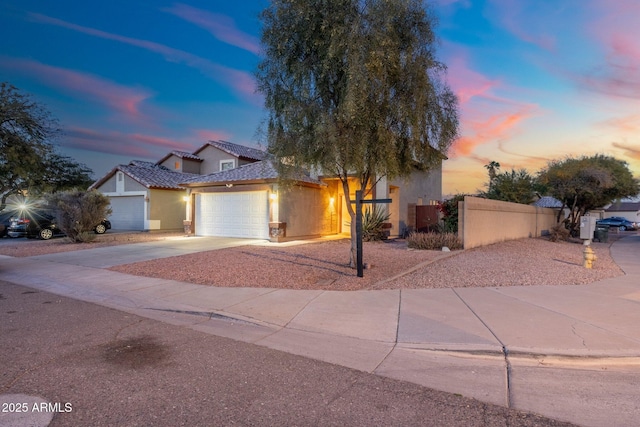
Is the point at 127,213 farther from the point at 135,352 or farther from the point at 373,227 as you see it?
the point at 135,352

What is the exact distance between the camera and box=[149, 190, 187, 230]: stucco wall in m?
26.2

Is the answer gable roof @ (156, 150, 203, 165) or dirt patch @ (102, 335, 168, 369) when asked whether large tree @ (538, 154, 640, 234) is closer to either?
gable roof @ (156, 150, 203, 165)

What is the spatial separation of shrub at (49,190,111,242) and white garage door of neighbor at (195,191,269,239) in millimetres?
5375

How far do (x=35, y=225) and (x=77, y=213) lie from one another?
17.2 ft

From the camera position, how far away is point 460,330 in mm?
5883

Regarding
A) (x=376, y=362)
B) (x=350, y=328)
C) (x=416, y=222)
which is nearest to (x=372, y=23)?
(x=350, y=328)

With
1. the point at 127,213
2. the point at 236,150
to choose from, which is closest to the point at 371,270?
the point at 236,150

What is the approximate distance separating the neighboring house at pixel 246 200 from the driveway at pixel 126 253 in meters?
2.37

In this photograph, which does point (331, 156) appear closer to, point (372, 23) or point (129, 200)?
point (372, 23)

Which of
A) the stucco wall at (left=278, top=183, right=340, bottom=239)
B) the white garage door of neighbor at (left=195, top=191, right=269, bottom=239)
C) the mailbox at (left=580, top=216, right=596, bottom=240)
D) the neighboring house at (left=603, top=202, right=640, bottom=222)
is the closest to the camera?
the mailbox at (left=580, top=216, right=596, bottom=240)

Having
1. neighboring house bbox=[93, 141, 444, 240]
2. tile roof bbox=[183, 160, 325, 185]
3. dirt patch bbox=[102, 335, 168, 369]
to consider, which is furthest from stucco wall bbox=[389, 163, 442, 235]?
dirt patch bbox=[102, 335, 168, 369]

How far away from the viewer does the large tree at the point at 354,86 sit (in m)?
8.98

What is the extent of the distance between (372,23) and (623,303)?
7.77 m

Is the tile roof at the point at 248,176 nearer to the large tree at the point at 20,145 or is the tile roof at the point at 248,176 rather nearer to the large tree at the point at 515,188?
the large tree at the point at 20,145
